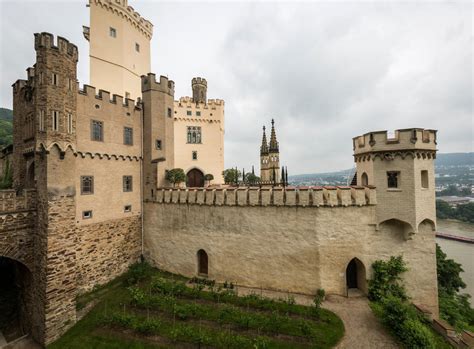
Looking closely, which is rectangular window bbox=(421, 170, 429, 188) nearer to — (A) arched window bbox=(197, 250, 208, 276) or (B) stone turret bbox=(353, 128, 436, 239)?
(B) stone turret bbox=(353, 128, 436, 239)

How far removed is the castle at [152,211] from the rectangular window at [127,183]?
0.09m

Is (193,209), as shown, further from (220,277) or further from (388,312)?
(388,312)

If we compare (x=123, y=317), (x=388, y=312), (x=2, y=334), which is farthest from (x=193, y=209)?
(x=2, y=334)

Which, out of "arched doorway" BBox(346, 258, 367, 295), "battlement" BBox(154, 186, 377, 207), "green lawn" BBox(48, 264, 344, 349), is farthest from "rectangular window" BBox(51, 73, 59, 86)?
"arched doorway" BBox(346, 258, 367, 295)

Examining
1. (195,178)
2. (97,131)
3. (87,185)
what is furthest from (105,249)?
(195,178)

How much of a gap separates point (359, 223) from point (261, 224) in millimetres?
6912

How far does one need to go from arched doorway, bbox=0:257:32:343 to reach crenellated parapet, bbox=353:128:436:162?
84.0ft

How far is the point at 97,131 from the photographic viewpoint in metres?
17.9

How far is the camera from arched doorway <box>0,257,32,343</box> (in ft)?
51.7

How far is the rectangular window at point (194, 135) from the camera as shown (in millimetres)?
28172

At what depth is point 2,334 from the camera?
53.3 ft

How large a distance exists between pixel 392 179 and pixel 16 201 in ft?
81.6

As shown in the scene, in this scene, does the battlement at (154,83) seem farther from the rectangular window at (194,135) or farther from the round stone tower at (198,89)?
the round stone tower at (198,89)

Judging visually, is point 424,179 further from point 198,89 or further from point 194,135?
point 198,89
